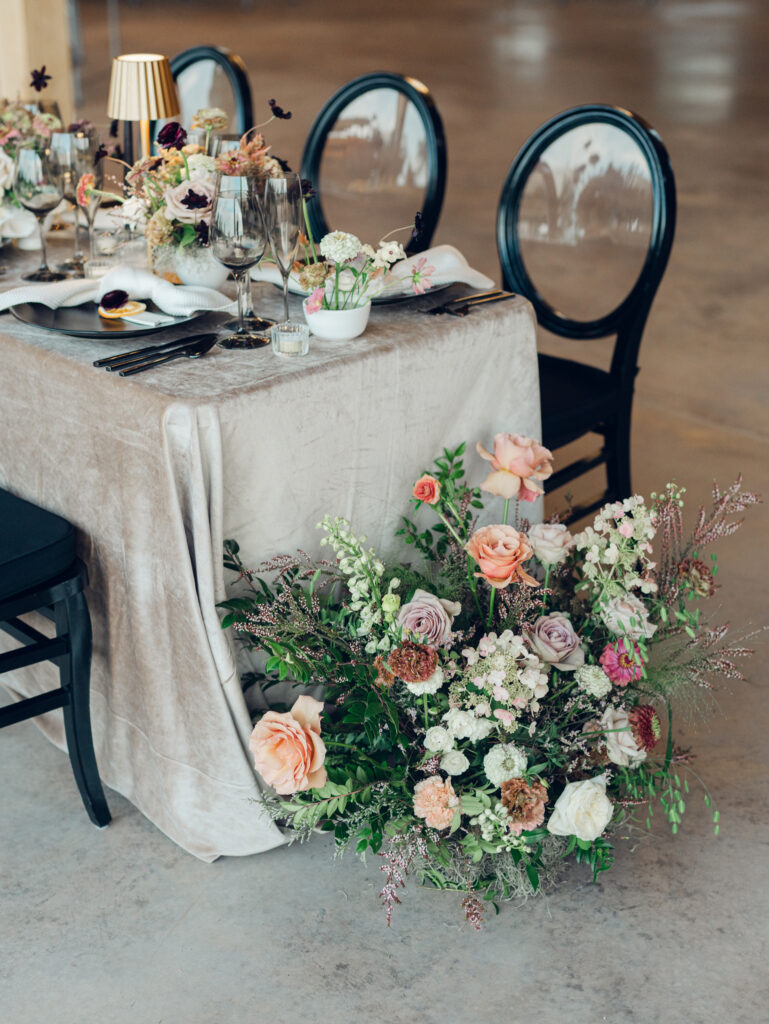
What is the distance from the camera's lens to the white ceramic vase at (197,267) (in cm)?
193

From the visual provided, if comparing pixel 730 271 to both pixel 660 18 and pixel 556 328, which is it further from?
pixel 660 18

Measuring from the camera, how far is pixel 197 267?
76.6 inches

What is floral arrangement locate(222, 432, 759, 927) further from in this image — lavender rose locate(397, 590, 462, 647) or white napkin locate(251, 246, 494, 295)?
white napkin locate(251, 246, 494, 295)

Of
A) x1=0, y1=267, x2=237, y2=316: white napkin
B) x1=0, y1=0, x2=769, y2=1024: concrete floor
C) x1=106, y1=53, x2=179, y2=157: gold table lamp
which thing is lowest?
x1=0, y1=0, x2=769, y2=1024: concrete floor

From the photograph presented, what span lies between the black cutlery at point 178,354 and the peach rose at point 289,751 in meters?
0.54

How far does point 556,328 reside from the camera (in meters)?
2.55

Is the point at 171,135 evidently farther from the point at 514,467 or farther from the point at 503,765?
the point at 503,765

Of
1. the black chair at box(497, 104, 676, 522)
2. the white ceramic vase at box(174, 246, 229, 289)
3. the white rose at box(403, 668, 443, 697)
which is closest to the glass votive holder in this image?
the white ceramic vase at box(174, 246, 229, 289)

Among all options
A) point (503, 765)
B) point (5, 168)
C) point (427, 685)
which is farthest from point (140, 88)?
point (503, 765)

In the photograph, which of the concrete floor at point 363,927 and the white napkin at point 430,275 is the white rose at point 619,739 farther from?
the white napkin at point 430,275

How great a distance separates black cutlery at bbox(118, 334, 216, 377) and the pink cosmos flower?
344 mm

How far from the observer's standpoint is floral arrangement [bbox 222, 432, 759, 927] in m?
1.62

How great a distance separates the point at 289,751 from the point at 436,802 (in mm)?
223

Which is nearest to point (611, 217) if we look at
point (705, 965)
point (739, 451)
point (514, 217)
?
point (514, 217)
